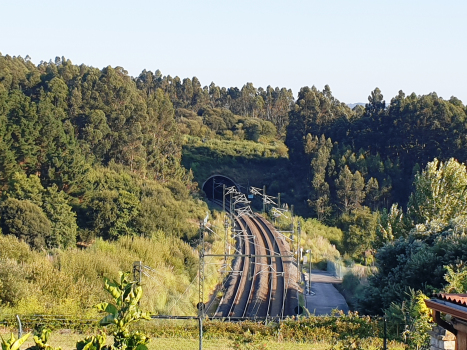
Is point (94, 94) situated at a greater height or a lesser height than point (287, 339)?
greater

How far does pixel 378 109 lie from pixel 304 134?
25.6ft

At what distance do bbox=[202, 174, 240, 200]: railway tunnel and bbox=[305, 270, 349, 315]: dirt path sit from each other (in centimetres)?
2889

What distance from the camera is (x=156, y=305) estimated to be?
819 inches

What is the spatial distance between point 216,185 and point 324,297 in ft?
117

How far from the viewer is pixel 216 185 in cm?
6066

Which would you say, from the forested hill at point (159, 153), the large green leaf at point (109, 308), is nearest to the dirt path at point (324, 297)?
the forested hill at point (159, 153)

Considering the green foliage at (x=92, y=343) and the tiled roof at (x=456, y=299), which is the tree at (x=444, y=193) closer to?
the tiled roof at (x=456, y=299)

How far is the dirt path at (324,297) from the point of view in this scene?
23716mm

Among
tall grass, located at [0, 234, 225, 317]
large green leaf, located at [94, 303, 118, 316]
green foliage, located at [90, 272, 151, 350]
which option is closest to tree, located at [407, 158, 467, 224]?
tall grass, located at [0, 234, 225, 317]

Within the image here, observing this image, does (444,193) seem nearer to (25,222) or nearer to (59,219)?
(59,219)

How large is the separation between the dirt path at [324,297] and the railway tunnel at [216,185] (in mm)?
28892

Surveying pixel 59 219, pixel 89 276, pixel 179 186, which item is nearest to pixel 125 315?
pixel 89 276

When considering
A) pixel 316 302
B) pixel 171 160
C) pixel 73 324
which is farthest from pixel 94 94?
pixel 73 324

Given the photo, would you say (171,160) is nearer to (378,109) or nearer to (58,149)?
(58,149)
